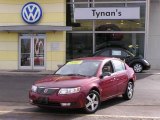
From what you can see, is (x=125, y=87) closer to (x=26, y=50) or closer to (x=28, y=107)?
(x=28, y=107)

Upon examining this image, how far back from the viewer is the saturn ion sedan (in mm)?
10898

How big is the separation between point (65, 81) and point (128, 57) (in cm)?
1516

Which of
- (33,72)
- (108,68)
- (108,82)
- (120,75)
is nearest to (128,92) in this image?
(120,75)

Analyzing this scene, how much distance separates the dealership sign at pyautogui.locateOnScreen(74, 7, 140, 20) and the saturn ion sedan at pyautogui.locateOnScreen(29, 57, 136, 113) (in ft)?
47.4

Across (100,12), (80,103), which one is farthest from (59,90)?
(100,12)

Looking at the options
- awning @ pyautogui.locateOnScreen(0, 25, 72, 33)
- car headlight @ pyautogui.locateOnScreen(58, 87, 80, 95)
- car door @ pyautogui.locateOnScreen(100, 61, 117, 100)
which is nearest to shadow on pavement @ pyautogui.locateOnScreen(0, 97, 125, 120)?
car door @ pyautogui.locateOnScreen(100, 61, 117, 100)

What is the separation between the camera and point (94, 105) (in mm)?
11477

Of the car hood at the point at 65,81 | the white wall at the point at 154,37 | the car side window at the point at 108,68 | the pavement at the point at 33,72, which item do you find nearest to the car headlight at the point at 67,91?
the car hood at the point at 65,81

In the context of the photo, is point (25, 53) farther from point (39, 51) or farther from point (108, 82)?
point (108, 82)

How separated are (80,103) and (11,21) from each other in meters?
18.5

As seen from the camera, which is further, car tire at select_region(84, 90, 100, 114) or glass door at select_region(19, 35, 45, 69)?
glass door at select_region(19, 35, 45, 69)

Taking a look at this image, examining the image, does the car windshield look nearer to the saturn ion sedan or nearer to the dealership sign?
the saturn ion sedan

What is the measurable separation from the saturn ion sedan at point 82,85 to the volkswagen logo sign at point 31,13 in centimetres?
1527

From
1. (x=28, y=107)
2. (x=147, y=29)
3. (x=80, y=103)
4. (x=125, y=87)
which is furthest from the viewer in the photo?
(x=147, y=29)
